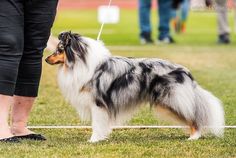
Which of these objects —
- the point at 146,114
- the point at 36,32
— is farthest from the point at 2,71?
the point at 146,114

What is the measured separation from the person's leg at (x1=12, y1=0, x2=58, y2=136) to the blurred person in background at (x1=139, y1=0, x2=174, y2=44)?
10.6 m

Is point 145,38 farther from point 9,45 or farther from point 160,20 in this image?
point 9,45

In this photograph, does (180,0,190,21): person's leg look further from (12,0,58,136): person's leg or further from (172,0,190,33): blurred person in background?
(12,0,58,136): person's leg

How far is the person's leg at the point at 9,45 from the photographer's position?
19.5 feet

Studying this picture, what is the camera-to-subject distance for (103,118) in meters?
6.31

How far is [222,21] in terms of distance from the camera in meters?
17.3

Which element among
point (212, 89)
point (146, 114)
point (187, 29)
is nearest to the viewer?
point (146, 114)

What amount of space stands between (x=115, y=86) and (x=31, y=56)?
2.43 ft

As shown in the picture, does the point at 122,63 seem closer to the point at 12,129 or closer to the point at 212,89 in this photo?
the point at 12,129

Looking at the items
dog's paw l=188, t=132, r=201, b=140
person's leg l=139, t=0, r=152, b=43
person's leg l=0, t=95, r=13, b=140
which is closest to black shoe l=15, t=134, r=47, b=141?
person's leg l=0, t=95, r=13, b=140

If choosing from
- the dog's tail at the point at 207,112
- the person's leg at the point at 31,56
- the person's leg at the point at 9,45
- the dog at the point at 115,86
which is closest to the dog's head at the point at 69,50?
the dog at the point at 115,86

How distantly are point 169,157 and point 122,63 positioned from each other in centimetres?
120

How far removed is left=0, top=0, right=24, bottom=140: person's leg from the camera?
5.93 m

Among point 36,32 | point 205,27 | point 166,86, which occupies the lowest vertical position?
point 205,27
